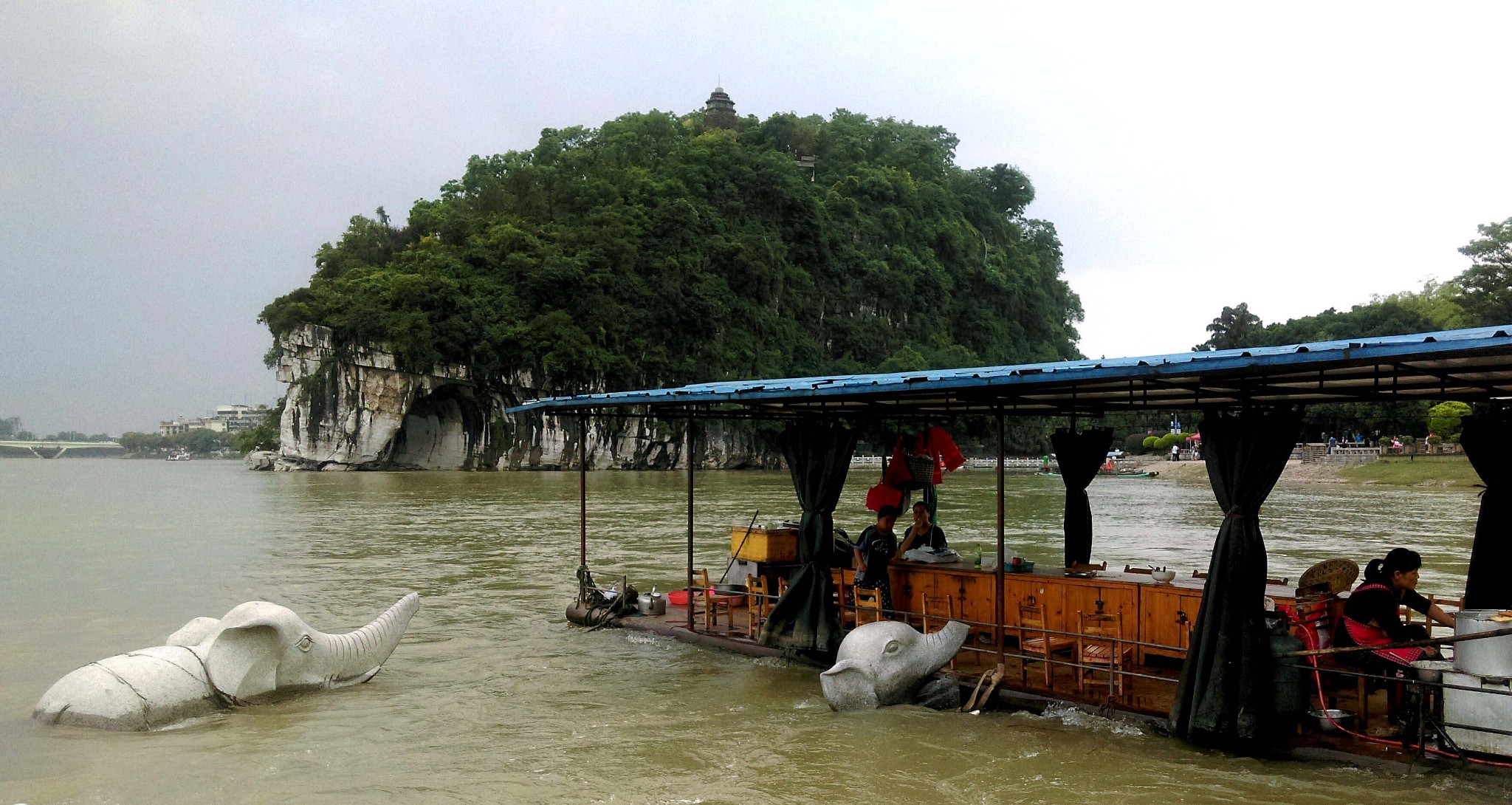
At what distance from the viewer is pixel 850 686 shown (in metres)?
8.86

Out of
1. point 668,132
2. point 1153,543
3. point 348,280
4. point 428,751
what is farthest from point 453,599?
point 668,132

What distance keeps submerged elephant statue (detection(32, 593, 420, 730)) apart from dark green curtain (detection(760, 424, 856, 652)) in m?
4.53

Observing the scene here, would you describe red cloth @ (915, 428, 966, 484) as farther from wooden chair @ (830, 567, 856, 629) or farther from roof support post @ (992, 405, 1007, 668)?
roof support post @ (992, 405, 1007, 668)

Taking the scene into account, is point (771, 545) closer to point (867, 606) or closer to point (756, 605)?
point (756, 605)

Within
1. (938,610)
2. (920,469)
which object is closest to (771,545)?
(920,469)

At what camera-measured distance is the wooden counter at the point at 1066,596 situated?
8.62m

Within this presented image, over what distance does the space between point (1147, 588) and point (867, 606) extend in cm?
246

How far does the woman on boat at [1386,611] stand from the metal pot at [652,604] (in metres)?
7.82

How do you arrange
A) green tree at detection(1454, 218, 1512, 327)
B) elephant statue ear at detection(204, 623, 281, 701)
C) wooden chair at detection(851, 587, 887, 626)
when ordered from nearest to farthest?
elephant statue ear at detection(204, 623, 281, 701), wooden chair at detection(851, 587, 887, 626), green tree at detection(1454, 218, 1512, 327)

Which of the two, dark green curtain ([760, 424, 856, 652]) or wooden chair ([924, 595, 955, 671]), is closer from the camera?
wooden chair ([924, 595, 955, 671])

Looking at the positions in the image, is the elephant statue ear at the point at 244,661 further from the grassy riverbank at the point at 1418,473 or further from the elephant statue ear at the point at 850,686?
the grassy riverbank at the point at 1418,473

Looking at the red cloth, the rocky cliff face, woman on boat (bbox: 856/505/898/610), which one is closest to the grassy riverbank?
the rocky cliff face

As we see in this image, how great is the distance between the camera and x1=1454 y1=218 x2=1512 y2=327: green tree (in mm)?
56406

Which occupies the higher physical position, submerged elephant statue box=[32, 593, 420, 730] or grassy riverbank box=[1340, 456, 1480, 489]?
grassy riverbank box=[1340, 456, 1480, 489]
